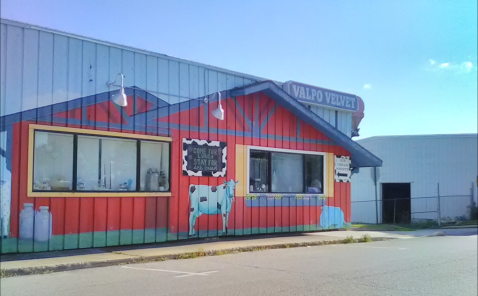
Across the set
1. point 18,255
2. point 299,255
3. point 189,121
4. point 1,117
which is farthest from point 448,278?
point 1,117

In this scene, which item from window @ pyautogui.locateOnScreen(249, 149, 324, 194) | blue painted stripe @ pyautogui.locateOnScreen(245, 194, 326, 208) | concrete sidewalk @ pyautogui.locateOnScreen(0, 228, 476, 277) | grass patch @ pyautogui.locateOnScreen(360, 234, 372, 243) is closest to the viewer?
concrete sidewalk @ pyautogui.locateOnScreen(0, 228, 476, 277)

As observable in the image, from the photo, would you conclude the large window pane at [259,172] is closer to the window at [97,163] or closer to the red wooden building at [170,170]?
the red wooden building at [170,170]

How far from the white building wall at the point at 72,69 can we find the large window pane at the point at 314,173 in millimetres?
4947

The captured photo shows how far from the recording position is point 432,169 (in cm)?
2766

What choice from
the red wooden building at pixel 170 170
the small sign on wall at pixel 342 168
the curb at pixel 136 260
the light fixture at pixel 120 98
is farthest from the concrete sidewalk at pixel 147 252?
the light fixture at pixel 120 98

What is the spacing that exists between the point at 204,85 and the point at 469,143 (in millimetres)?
19963

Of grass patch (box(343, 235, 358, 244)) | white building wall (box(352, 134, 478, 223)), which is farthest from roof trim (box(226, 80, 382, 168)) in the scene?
white building wall (box(352, 134, 478, 223))

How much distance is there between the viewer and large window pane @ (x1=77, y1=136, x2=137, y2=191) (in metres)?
11.1

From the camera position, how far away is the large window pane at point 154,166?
40.0 ft

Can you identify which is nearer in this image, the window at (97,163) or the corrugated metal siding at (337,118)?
the window at (97,163)

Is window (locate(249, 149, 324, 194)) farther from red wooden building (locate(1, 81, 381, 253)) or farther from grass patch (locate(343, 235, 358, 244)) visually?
grass patch (locate(343, 235, 358, 244))

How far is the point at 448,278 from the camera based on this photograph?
28.7 feet

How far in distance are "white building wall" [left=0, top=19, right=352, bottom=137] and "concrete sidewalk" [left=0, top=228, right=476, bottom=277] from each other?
316 cm

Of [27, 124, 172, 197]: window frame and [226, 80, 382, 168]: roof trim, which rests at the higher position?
[226, 80, 382, 168]: roof trim
